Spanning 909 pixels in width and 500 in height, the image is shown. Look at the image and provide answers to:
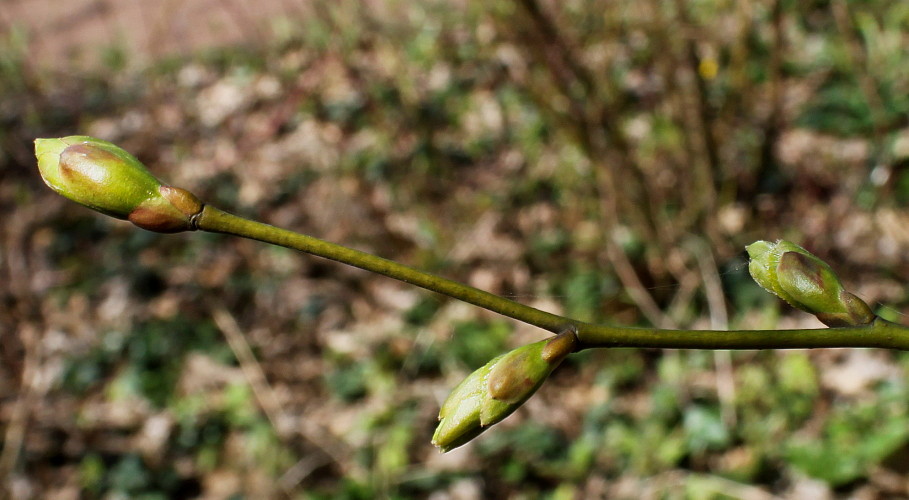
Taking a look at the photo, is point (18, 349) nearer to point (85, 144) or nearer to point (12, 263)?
point (12, 263)

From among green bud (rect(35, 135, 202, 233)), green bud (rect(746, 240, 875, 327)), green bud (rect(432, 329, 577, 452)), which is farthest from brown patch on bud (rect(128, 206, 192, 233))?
green bud (rect(746, 240, 875, 327))

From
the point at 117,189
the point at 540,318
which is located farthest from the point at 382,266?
the point at 117,189

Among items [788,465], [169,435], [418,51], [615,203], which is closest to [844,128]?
[615,203]

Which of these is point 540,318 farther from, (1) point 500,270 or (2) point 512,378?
(1) point 500,270

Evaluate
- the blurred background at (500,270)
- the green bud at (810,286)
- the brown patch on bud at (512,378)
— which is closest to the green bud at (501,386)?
the brown patch on bud at (512,378)

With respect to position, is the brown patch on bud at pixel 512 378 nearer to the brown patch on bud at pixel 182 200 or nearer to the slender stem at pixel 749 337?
the slender stem at pixel 749 337

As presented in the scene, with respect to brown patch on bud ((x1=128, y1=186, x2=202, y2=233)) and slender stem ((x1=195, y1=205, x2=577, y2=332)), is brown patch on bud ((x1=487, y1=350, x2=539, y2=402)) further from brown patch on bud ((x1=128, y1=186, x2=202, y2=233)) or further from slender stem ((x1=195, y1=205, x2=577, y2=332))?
brown patch on bud ((x1=128, y1=186, x2=202, y2=233))
